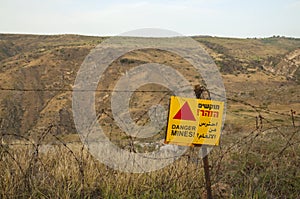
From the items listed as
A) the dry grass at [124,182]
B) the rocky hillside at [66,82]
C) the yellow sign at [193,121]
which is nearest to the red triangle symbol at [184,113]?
the yellow sign at [193,121]

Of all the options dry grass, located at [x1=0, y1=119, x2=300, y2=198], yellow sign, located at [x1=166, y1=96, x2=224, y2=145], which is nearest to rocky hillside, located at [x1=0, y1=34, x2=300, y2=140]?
dry grass, located at [x1=0, y1=119, x2=300, y2=198]

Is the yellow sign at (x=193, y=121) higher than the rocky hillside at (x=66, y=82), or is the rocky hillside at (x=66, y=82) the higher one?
the yellow sign at (x=193, y=121)

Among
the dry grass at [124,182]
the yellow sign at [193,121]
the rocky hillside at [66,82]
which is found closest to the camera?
the yellow sign at [193,121]

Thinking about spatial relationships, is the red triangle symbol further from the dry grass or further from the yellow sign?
the dry grass

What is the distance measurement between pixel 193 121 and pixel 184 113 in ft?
0.36

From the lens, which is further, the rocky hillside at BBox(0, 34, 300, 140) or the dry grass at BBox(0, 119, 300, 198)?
the rocky hillside at BBox(0, 34, 300, 140)

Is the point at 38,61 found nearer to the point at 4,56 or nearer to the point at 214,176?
the point at 4,56

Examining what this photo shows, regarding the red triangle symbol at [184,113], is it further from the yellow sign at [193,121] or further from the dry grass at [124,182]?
the dry grass at [124,182]

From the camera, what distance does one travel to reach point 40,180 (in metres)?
3.53

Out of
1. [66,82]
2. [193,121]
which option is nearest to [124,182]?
[193,121]

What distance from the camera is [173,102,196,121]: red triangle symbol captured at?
9.64 ft

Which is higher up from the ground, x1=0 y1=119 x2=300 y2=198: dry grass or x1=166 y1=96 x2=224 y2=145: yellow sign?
x1=166 y1=96 x2=224 y2=145: yellow sign

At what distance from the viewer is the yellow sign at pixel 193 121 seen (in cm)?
292

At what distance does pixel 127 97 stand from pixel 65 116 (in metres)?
4.53
